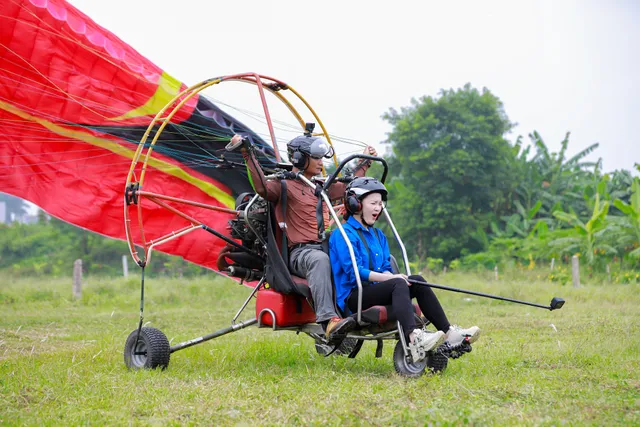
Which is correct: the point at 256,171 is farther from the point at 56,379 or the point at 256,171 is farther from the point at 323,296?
the point at 56,379

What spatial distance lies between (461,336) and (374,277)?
0.82 metres

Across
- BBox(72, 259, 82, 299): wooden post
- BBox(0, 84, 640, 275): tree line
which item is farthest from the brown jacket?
BBox(0, 84, 640, 275): tree line

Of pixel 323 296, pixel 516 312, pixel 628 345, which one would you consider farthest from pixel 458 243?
pixel 323 296

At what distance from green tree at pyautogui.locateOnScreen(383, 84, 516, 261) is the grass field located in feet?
64.1

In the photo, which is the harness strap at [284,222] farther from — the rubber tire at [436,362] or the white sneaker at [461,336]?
the white sneaker at [461,336]

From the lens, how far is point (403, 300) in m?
5.77

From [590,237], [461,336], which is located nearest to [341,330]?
[461,336]

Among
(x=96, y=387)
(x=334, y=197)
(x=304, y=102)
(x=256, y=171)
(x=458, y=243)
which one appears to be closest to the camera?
(x=96, y=387)

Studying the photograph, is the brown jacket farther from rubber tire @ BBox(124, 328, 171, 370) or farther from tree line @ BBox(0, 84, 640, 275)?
tree line @ BBox(0, 84, 640, 275)

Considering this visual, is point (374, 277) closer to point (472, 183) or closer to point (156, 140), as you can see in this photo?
point (156, 140)

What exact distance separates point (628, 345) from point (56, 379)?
5449 mm

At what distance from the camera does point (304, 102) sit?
324 inches

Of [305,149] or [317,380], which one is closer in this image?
[317,380]

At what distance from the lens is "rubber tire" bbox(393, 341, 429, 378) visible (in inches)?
233
